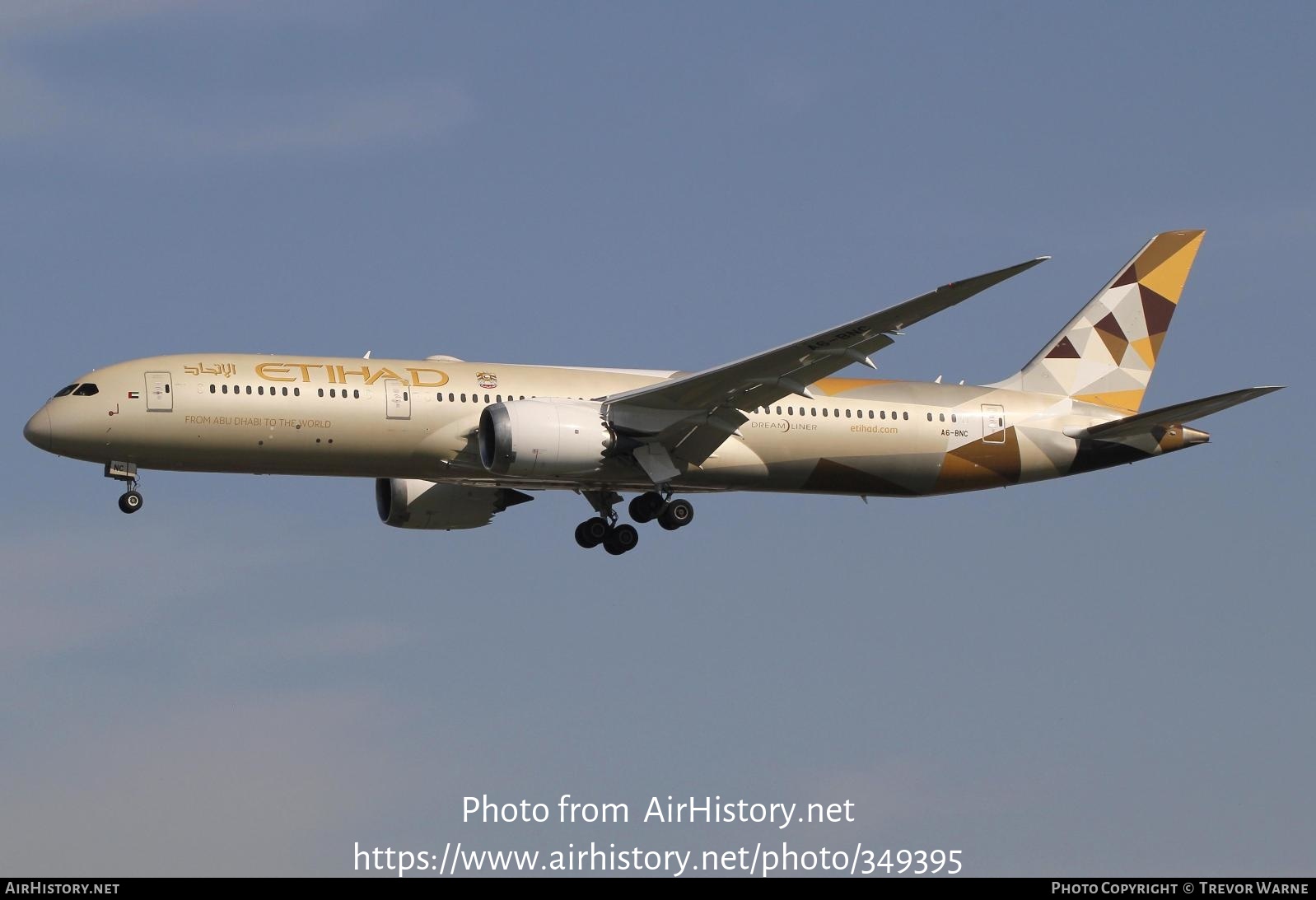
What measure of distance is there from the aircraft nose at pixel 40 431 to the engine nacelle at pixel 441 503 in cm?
1031

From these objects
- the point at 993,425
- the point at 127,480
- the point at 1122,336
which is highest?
the point at 1122,336

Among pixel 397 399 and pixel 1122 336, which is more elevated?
pixel 1122 336

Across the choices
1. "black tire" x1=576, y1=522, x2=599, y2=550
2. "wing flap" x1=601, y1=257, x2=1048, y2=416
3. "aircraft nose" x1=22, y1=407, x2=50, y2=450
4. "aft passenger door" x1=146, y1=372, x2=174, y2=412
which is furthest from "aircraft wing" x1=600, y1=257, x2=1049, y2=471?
"aircraft nose" x1=22, y1=407, x2=50, y2=450

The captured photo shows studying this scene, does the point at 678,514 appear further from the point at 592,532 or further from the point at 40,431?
the point at 40,431

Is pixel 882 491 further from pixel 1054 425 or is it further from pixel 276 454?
pixel 276 454

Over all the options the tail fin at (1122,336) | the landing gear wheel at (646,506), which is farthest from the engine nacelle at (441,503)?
the tail fin at (1122,336)

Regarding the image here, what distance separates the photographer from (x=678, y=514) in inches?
1960

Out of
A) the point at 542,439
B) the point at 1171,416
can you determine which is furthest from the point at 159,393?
the point at 1171,416

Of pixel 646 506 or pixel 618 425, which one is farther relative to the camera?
pixel 646 506

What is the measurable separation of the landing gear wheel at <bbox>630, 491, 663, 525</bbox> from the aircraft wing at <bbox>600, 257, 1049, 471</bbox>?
1.64 meters

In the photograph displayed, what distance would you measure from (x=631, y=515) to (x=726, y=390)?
5.15 meters

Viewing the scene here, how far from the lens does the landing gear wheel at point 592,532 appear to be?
50.7m

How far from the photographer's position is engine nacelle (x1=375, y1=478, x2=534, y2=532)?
174ft

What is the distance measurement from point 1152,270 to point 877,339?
49.6ft
